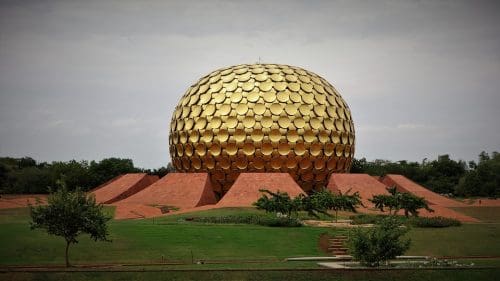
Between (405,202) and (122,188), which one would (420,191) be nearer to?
(405,202)

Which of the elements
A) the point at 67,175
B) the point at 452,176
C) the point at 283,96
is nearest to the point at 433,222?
the point at 283,96

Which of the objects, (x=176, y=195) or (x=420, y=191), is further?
(x=420, y=191)

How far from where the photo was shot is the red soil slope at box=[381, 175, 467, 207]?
139 ft

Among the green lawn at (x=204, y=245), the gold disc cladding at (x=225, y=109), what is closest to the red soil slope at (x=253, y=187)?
the gold disc cladding at (x=225, y=109)

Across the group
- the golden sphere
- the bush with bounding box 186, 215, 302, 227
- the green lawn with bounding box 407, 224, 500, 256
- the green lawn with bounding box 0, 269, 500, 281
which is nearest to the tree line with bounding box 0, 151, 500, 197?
the golden sphere

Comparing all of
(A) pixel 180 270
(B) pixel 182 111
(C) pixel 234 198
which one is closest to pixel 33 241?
(A) pixel 180 270

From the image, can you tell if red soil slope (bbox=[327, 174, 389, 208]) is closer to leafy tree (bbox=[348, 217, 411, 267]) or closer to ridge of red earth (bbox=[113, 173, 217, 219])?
ridge of red earth (bbox=[113, 173, 217, 219])

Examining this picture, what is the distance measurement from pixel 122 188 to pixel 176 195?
6036 mm

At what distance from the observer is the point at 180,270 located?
798 inches

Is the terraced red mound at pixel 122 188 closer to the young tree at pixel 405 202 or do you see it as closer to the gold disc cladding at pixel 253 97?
the gold disc cladding at pixel 253 97

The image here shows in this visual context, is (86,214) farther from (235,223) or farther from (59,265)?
(235,223)

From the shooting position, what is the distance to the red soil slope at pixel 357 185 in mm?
42406

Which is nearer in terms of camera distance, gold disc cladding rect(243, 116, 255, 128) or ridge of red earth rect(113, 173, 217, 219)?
ridge of red earth rect(113, 173, 217, 219)

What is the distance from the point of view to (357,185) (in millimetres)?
43156
